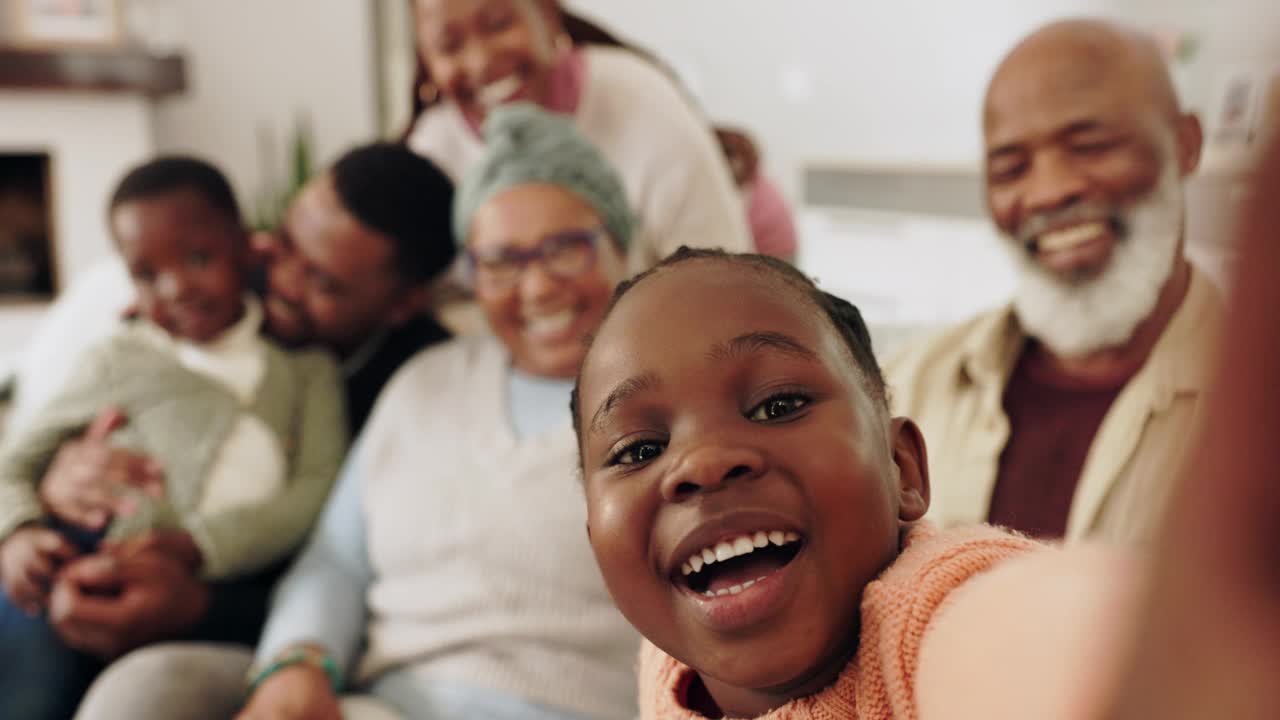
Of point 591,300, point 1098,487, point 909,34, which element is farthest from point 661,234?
point 909,34

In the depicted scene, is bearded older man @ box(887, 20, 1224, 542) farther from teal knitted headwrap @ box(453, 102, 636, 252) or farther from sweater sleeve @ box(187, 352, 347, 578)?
sweater sleeve @ box(187, 352, 347, 578)

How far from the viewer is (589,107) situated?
1.89 m

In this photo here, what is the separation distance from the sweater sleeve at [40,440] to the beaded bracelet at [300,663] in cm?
44

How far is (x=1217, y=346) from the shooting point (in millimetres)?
231

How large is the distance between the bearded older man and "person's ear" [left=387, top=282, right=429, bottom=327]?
2.91 ft

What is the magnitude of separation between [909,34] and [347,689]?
12.7 feet

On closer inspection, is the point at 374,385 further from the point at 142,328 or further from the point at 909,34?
the point at 909,34

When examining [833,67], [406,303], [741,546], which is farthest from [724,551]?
[833,67]

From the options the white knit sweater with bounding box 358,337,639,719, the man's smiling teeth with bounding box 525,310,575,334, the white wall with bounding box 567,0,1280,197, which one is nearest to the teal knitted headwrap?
the man's smiling teeth with bounding box 525,310,575,334

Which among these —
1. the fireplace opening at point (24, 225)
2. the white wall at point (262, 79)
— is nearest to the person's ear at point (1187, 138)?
the white wall at point (262, 79)

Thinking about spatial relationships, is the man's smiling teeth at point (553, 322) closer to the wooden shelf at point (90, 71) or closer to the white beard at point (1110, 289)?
the white beard at point (1110, 289)

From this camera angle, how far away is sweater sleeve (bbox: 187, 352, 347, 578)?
1.48 meters

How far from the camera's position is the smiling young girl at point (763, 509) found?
1.99 ft

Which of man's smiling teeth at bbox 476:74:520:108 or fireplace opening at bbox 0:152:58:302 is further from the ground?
man's smiling teeth at bbox 476:74:520:108
